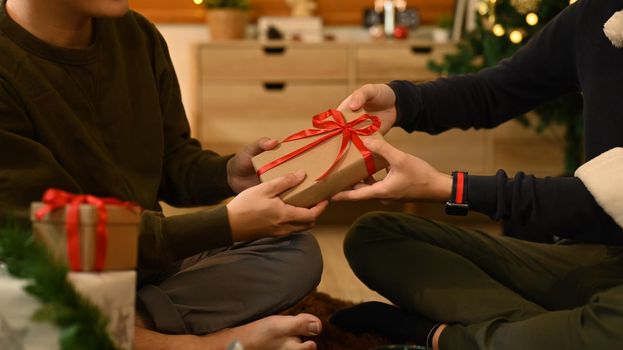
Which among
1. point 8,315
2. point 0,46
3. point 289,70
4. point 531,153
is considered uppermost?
point 0,46

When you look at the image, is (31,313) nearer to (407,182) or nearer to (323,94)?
(407,182)

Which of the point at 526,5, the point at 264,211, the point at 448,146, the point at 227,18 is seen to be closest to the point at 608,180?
the point at 264,211

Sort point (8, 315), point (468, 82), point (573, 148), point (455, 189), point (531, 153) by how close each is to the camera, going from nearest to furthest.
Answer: point (8, 315), point (455, 189), point (468, 82), point (573, 148), point (531, 153)

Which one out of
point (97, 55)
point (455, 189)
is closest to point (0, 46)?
point (97, 55)

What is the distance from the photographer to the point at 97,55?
1.52 meters

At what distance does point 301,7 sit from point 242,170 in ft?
8.26

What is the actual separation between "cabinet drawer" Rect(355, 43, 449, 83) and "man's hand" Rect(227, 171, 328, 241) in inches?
97.2

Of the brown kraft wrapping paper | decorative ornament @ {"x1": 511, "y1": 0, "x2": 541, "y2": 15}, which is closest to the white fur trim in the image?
the brown kraft wrapping paper

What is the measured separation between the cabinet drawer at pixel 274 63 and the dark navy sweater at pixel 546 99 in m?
2.05

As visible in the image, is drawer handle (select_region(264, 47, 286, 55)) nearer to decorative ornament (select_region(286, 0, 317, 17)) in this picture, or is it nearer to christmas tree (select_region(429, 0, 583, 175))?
decorative ornament (select_region(286, 0, 317, 17))


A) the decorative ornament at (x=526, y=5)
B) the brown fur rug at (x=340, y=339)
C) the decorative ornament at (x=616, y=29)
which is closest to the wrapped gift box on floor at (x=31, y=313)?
the brown fur rug at (x=340, y=339)

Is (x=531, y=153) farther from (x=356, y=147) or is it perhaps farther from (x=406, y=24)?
(x=356, y=147)

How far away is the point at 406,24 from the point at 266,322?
9.47ft

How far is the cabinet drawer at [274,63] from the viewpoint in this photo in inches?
152
